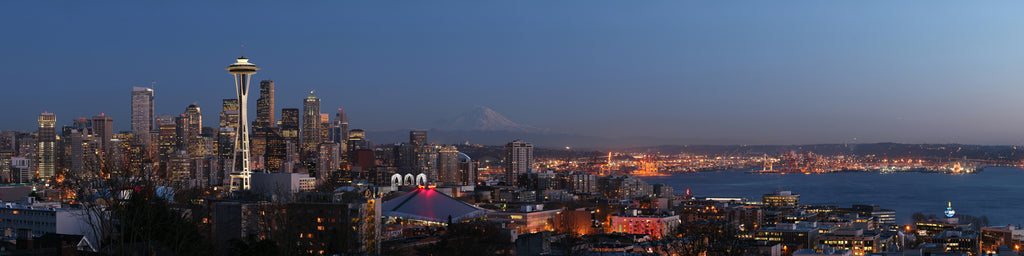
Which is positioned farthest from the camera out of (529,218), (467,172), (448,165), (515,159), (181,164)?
(467,172)

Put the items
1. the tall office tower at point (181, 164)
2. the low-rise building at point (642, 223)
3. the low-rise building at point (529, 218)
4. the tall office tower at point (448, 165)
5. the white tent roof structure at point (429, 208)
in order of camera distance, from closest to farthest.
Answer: the white tent roof structure at point (429, 208) → the low-rise building at point (529, 218) → the low-rise building at point (642, 223) → the tall office tower at point (181, 164) → the tall office tower at point (448, 165)

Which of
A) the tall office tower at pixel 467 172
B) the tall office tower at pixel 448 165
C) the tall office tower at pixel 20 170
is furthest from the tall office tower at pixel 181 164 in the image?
the tall office tower at pixel 467 172

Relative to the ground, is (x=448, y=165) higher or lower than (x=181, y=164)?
lower

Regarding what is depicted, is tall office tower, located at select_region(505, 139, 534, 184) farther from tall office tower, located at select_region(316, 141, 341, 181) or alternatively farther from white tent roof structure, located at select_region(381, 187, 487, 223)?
white tent roof structure, located at select_region(381, 187, 487, 223)

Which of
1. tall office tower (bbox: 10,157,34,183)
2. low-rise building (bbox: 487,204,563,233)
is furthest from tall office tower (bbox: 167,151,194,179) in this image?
low-rise building (bbox: 487,204,563,233)

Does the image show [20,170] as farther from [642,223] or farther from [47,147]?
[642,223]

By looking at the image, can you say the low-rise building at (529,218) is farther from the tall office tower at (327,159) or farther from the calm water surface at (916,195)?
the tall office tower at (327,159)

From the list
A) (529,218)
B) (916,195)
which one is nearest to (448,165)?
(916,195)

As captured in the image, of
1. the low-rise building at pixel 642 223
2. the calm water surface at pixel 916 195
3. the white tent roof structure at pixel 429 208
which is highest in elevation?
the white tent roof structure at pixel 429 208
